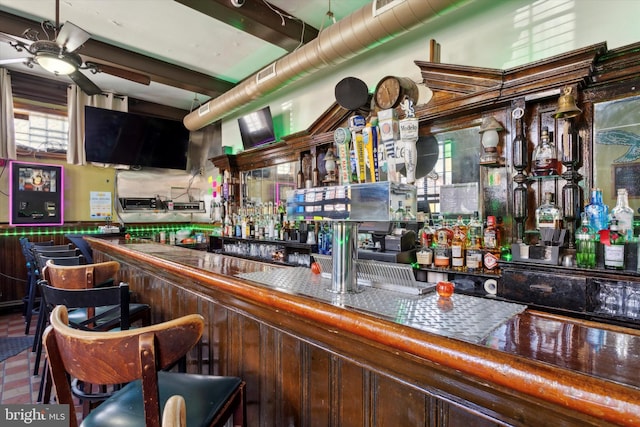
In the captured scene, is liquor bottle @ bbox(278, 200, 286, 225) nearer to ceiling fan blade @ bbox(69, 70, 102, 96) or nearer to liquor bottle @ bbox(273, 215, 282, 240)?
liquor bottle @ bbox(273, 215, 282, 240)

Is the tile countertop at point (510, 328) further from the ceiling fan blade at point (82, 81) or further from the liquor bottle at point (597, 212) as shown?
the ceiling fan blade at point (82, 81)

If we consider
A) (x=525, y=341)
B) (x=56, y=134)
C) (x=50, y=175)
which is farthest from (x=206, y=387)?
(x=56, y=134)

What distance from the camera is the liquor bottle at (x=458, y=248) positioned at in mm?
2512

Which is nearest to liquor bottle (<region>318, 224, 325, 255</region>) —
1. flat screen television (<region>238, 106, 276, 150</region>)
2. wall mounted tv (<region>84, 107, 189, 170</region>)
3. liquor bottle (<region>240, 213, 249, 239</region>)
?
liquor bottle (<region>240, 213, 249, 239</region>)

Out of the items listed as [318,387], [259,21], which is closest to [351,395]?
[318,387]

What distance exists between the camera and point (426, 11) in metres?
2.42

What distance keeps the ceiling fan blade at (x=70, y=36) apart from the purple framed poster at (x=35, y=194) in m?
2.99

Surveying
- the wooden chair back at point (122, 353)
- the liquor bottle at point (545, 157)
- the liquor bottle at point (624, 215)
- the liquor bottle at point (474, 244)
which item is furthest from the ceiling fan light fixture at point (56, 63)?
the liquor bottle at point (624, 215)

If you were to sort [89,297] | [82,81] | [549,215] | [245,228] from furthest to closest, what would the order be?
1. [245,228]
2. [82,81]
3. [549,215]
4. [89,297]

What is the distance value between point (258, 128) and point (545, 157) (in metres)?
3.80

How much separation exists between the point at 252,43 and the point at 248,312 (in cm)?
383

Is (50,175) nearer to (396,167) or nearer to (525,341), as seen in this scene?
(396,167)

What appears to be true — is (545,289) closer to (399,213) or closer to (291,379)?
(399,213)

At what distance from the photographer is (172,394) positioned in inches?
42.6
